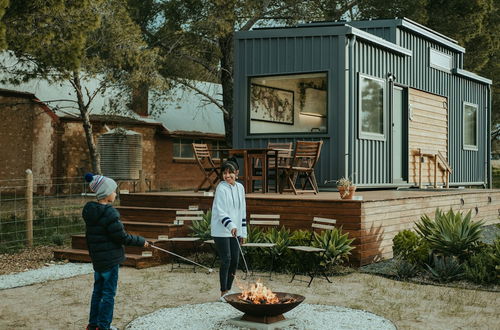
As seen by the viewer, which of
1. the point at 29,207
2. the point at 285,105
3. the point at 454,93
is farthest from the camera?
the point at 454,93

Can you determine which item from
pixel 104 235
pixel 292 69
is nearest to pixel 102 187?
pixel 104 235

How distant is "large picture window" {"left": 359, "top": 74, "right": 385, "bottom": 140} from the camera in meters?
12.9

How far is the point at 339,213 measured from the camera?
9594mm

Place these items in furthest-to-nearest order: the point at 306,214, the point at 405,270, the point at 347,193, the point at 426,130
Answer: the point at 426,130 → the point at 306,214 → the point at 347,193 → the point at 405,270

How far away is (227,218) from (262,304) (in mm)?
1475

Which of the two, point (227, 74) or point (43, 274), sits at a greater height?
point (227, 74)

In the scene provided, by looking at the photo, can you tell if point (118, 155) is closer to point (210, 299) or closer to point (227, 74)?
point (227, 74)

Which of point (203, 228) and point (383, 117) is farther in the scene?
point (383, 117)

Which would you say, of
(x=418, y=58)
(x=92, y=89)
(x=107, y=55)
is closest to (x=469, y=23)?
(x=418, y=58)

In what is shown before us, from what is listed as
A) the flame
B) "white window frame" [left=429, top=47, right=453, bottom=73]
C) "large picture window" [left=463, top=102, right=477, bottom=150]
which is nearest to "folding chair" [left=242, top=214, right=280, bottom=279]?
the flame

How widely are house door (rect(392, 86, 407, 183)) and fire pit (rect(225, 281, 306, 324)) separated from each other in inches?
332

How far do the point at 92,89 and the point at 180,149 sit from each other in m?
4.77

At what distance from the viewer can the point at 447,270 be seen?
341 inches

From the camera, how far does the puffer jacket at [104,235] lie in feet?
19.0
